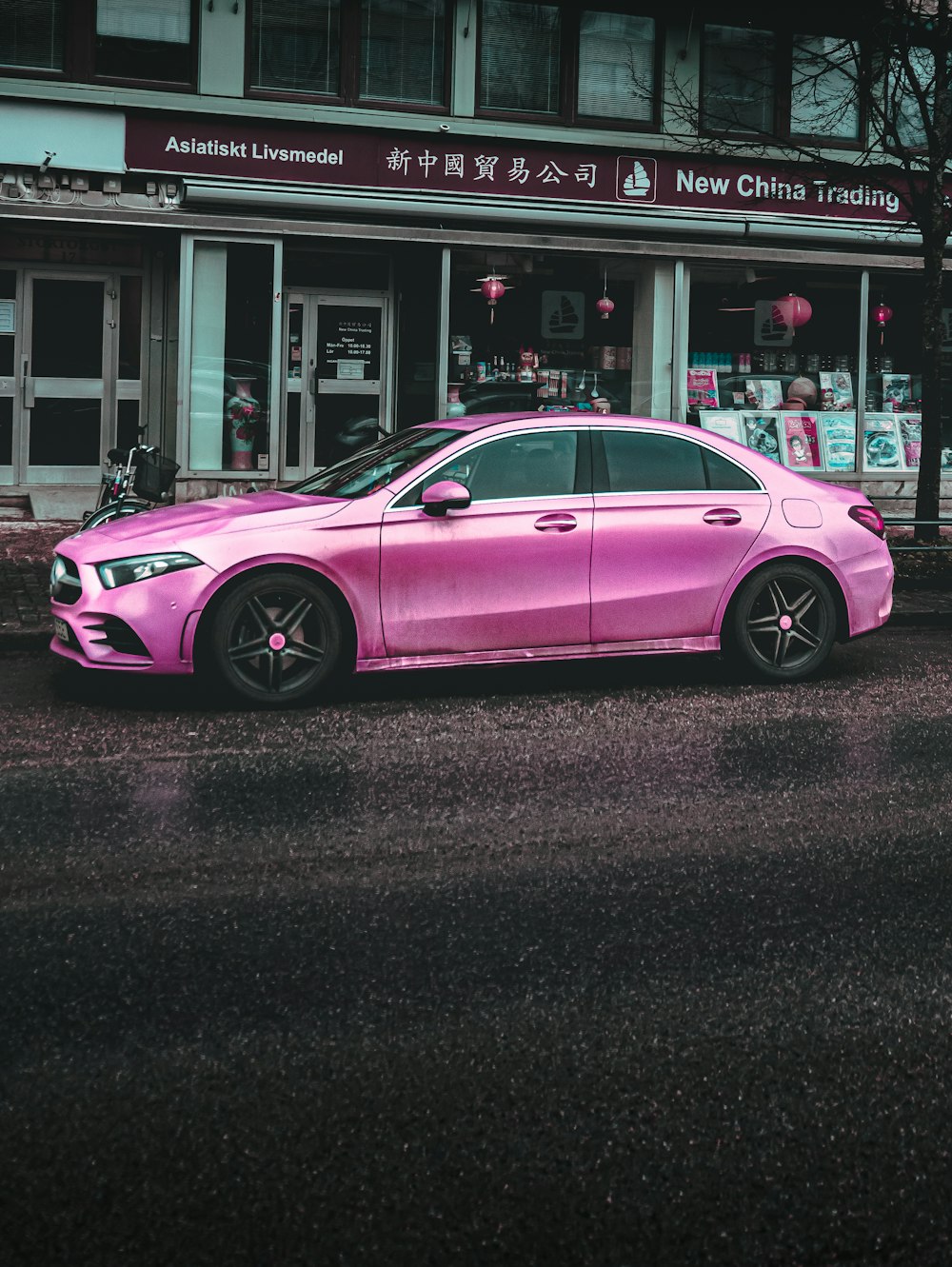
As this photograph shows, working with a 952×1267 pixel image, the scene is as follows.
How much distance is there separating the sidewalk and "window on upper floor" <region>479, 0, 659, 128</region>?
268 inches

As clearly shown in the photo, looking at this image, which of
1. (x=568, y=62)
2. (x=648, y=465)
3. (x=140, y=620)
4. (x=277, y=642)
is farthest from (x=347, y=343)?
(x=140, y=620)

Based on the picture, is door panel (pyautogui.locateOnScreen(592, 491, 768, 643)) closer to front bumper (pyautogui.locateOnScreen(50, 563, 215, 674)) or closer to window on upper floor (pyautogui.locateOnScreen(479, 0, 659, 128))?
front bumper (pyautogui.locateOnScreen(50, 563, 215, 674))

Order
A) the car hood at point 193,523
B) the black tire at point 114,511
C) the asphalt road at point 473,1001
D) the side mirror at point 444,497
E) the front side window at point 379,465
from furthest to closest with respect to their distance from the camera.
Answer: the black tire at point 114,511 → the front side window at point 379,465 → the side mirror at point 444,497 → the car hood at point 193,523 → the asphalt road at point 473,1001

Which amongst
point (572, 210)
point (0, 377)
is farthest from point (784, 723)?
point (0, 377)

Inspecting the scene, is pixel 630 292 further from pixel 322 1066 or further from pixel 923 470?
pixel 322 1066

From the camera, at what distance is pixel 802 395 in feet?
60.2

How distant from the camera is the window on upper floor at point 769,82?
1775 cm

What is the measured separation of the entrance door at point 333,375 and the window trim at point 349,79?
6.62 feet

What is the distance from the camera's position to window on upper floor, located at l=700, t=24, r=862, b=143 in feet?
58.2

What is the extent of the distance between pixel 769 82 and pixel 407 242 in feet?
15.9

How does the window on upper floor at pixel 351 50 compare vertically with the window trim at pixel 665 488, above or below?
above

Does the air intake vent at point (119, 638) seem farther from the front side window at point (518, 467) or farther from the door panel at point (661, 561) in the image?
the door panel at point (661, 561)

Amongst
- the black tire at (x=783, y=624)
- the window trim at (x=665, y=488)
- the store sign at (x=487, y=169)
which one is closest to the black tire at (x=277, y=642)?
the window trim at (x=665, y=488)

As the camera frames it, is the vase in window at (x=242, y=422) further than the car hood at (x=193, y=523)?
Yes
